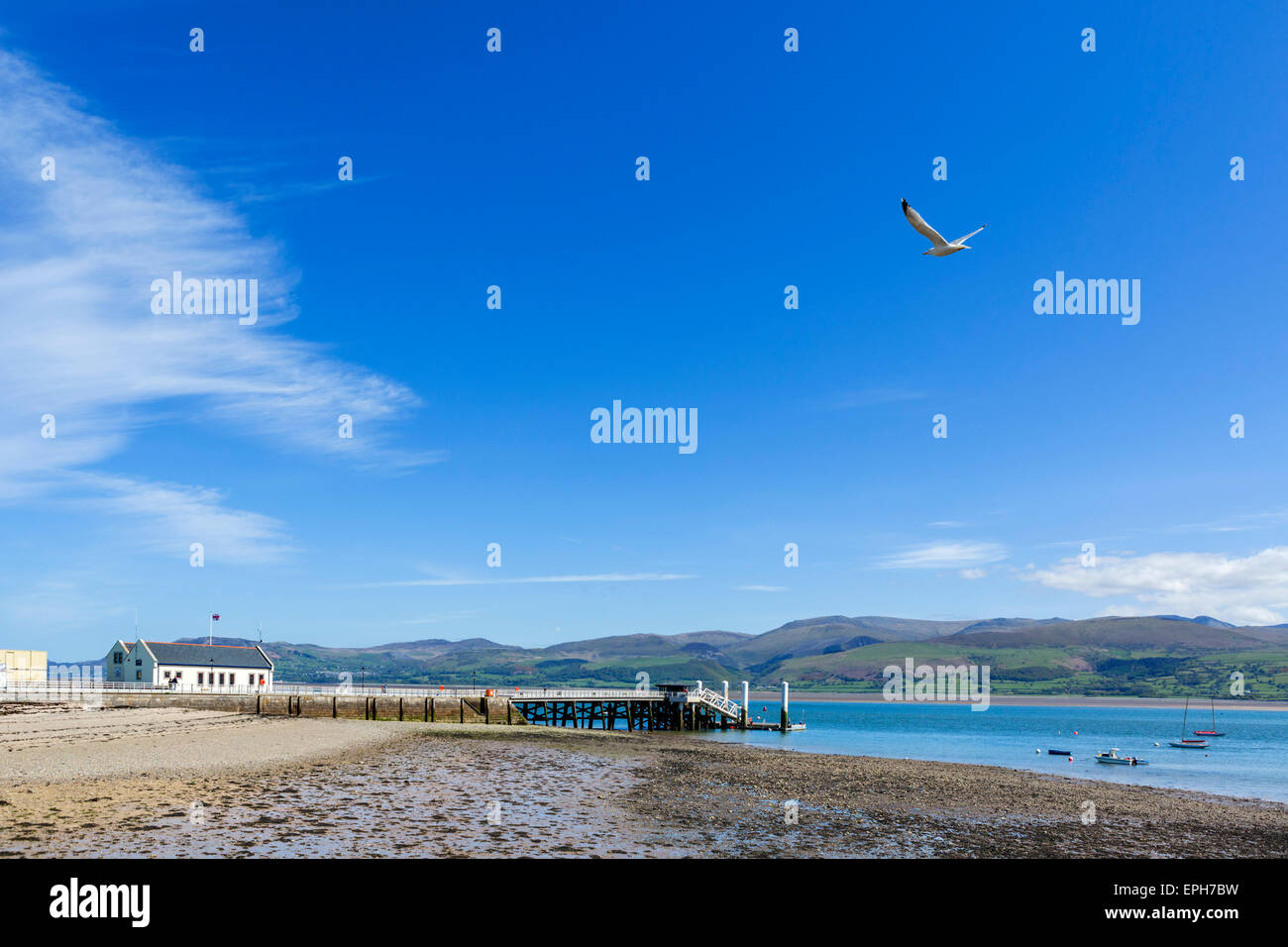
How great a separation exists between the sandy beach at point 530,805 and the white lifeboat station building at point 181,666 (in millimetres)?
43285

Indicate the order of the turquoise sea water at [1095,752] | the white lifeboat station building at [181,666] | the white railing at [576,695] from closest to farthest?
the turquoise sea water at [1095,752] → the white railing at [576,695] → the white lifeboat station building at [181,666]

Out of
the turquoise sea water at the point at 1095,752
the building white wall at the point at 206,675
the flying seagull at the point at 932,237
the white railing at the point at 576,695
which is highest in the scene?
the flying seagull at the point at 932,237

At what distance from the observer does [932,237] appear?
22.4m

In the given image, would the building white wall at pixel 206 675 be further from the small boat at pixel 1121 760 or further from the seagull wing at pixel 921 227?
the seagull wing at pixel 921 227

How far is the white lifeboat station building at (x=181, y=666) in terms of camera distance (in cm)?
8712

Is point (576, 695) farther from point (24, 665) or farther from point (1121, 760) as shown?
point (24, 665)

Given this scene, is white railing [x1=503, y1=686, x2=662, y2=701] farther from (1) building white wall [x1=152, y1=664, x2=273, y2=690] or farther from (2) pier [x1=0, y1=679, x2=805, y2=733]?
(1) building white wall [x1=152, y1=664, x2=273, y2=690]

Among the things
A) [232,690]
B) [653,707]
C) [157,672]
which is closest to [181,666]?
[157,672]

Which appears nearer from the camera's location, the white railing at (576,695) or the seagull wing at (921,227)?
the seagull wing at (921,227)

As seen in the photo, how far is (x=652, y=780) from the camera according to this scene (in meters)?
35.3

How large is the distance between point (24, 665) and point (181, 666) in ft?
92.5

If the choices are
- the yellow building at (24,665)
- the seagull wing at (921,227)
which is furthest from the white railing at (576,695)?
the seagull wing at (921,227)
